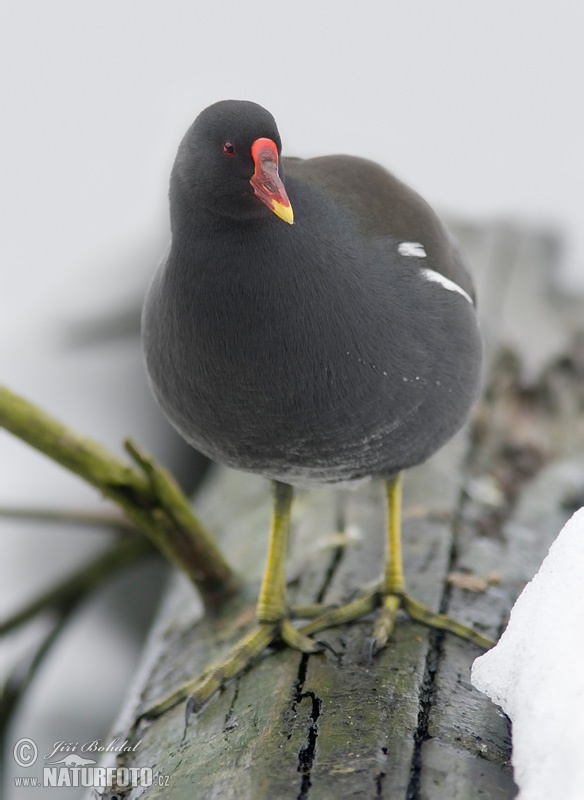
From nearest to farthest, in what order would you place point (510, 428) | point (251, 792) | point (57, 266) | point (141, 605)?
point (251, 792)
point (510, 428)
point (141, 605)
point (57, 266)

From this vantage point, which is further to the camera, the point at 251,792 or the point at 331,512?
the point at 331,512

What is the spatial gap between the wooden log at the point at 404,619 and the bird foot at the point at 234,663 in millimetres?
31

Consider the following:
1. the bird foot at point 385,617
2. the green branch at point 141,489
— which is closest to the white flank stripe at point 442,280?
the bird foot at point 385,617

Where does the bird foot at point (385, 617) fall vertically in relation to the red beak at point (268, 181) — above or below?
below

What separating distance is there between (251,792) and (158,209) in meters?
6.48

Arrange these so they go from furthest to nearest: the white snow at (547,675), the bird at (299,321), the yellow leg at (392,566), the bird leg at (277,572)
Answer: the bird leg at (277,572)
the yellow leg at (392,566)
the bird at (299,321)
the white snow at (547,675)

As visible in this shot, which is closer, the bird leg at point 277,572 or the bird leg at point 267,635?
the bird leg at point 267,635

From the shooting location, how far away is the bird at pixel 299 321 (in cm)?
254

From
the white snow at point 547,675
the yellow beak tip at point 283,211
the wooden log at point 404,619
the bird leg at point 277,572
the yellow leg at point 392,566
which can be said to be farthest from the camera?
the bird leg at point 277,572

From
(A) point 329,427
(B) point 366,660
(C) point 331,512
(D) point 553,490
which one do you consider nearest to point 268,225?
(A) point 329,427

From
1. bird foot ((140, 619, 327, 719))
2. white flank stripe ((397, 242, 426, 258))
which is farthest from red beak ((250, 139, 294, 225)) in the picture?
bird foot ((140, 619, 327, 719))

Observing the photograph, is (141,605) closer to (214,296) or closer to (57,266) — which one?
(214,296)

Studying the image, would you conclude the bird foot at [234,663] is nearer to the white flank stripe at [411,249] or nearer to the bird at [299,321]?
the bird at [299,321]

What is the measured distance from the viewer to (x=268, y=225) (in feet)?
8.39
